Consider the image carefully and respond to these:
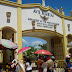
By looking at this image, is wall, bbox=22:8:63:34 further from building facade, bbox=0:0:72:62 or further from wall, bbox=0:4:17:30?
wall, bbox=0:4:17:30

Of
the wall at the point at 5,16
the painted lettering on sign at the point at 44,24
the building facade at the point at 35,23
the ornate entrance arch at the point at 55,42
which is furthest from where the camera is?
the ornate entrance arch at the point at 55,42

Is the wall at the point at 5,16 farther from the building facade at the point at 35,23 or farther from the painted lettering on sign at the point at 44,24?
the painted lettering on sign at the point at 44,24

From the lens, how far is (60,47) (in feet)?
58.5

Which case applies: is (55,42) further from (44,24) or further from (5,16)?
(5,16)

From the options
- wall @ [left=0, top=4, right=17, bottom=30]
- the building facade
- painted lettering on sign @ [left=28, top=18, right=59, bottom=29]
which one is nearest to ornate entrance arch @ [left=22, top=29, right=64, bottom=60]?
the building facade

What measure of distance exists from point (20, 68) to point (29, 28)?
9.86m

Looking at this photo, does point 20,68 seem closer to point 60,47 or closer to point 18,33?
point 18,33

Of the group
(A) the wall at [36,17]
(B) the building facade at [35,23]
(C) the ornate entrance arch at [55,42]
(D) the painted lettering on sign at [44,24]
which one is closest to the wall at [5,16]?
(B) the building facade at [35,23]

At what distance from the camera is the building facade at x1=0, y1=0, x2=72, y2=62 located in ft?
43.3

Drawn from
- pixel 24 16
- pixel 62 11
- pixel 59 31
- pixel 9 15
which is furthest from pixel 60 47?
pixel 9 15

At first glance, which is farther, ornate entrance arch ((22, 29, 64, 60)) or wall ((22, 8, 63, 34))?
ornate entrance arch ((22, 29, 64, 60))

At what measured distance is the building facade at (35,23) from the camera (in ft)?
43.3

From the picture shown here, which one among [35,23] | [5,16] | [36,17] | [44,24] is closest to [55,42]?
[44,24]

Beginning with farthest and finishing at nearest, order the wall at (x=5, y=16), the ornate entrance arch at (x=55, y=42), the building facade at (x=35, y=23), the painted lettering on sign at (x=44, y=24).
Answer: the ornate entrance arch at (x=55, y=42) < the painted lettering on sign at (x=44, y=24) < the building facade at (x=35, y=23) < the wall at (x=5, y=16)
